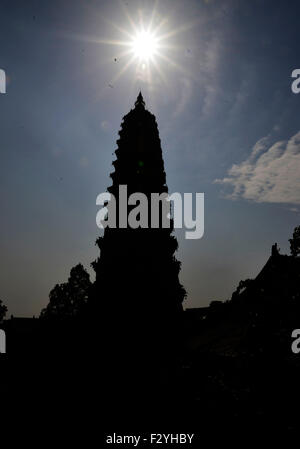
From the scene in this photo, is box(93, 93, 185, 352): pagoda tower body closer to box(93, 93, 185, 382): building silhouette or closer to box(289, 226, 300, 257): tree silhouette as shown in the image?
box(93, 93, 185, 382): building silhouette

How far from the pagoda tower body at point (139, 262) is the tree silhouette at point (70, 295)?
73.7ft

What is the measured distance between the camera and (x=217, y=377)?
418cm

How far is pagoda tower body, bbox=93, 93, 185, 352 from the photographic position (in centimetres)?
1070

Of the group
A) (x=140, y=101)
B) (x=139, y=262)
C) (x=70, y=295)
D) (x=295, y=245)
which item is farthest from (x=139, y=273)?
(x=70, y=295)

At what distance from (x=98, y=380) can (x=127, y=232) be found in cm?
745

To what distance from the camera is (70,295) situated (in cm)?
3534

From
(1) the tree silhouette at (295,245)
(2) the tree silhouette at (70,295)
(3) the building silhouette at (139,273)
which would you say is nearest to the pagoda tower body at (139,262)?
(3) the building silhouette at (139,273)

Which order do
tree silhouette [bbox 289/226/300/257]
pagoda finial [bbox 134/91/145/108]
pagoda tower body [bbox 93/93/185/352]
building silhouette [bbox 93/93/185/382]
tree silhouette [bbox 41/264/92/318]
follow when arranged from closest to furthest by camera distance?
tree silhouette [bbox 289/226/300/257]
building silhouette [bbox 93/93/185/382]
pagoda tower body [bbox 93/93/185/352]
pagoda finial [bbox 134/91/145/108]
tree silhouette [bbox 41/264/92/318]

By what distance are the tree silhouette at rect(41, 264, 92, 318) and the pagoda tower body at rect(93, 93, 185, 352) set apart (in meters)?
22.5

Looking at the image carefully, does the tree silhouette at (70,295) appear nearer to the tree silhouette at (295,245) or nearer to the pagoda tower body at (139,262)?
the pagoda tower body at (139,262)

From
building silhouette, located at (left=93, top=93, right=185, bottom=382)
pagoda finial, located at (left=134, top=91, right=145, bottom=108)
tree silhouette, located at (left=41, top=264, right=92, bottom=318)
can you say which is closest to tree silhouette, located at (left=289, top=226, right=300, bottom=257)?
building silhouette, located at (left=93, top=93, right=185, bottom=382)

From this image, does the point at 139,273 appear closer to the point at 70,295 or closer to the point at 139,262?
the point at 139,262

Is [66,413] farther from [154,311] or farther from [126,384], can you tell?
[154,311]
